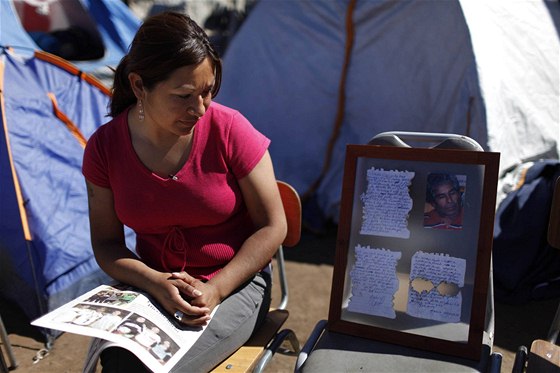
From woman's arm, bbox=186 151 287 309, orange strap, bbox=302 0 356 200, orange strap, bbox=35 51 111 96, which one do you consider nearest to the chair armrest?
woman's arm, bbox=186 151 287 309

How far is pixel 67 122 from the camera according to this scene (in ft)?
11.3

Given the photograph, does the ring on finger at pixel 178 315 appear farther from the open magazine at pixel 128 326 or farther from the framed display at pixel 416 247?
the framed display at pixel 416 247

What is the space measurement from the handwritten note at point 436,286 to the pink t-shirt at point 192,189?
544 millimetres

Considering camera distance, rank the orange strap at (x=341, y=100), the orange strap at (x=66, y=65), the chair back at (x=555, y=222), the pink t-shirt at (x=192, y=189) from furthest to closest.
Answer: the orange strap at (x=341, y=100), the orange strap at (x=66, y=65), the chair back at (x=555, y=222), the pink t-shirt at (x=192, y=189)

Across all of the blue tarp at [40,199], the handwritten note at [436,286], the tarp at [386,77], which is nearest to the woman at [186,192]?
the handwritten note at [436,286]

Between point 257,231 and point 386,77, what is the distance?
262cm

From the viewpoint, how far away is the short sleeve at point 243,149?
1810mm

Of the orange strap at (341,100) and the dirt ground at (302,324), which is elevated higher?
the orange strap at (341,100)

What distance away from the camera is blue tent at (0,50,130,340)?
2.98 m

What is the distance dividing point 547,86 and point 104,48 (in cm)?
343

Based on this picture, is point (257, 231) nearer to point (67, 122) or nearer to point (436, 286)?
point (436, 286)

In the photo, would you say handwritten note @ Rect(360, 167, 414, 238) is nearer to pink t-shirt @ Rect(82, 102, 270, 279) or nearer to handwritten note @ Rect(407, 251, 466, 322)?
handwritten note @ Rect(407, 251, 466, 322)

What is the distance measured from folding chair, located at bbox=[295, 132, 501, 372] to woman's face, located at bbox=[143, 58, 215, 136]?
570 mm

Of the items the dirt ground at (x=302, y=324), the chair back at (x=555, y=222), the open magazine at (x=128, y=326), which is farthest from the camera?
the dirt ground at (x=302, y=324)
